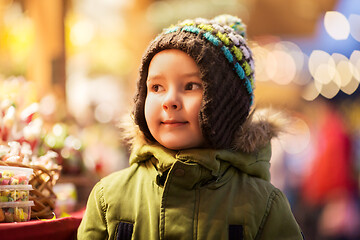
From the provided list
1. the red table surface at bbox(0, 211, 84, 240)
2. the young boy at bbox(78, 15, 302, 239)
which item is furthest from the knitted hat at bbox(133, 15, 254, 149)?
the red table surface at bbox(0, 211, 84, 240)

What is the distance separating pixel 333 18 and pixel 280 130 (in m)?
5.18

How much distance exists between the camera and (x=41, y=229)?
4.91 feet

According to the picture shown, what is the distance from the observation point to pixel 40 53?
420 cm

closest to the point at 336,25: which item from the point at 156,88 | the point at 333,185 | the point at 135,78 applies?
the point at 333,185

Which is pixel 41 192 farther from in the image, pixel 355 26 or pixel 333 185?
pixel 355 26

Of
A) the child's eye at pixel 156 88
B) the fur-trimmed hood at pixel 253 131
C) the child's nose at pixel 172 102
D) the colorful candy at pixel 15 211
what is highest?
the child's eye at pixel 156 88

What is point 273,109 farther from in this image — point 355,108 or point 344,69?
point 344,69

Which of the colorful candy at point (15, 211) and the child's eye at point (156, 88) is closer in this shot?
the colorful candy at point (15, 211)

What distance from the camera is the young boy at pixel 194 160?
4.90 feet

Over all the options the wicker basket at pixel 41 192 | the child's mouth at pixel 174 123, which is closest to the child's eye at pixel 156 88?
the child's mouth at pixel 174 123

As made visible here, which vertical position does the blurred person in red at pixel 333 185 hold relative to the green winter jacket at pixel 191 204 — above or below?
below

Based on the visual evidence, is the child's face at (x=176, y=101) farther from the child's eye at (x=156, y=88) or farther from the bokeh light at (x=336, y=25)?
the bokeh light at (x=336, y=25)

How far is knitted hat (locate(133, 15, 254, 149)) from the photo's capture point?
151 centimetres

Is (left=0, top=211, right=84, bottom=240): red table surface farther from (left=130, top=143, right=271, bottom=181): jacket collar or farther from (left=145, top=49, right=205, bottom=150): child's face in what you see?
(left=145, top=49, right=205, bottom=150): child's face
